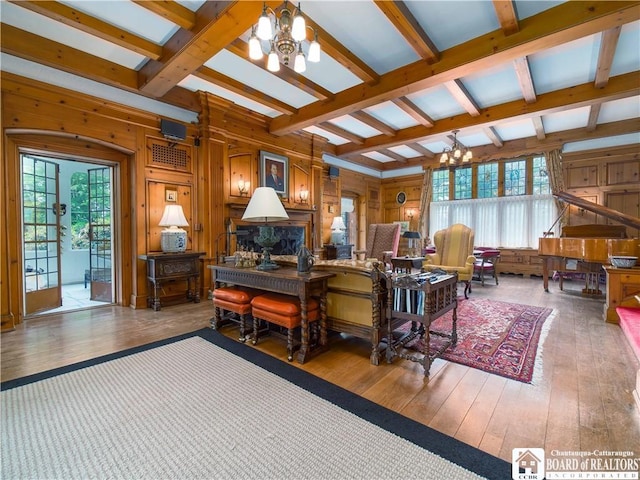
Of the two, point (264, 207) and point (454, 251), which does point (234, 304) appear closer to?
point (264, 207)

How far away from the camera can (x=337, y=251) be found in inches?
275

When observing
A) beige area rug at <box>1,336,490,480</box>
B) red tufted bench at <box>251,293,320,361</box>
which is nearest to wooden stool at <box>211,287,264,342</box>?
red tufted bench at <box>251,293,320,361</box>

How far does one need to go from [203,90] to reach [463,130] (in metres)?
4.94

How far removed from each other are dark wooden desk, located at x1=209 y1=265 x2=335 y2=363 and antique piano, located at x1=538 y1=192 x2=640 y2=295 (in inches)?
178

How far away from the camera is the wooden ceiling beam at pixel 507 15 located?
8.75ft

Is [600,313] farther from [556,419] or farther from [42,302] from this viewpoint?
[42,302]

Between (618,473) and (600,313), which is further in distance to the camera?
(600,313)

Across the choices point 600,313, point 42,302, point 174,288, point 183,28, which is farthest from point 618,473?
point 42,302

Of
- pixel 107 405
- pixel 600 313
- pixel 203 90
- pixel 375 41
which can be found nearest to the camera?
pixel 107 405

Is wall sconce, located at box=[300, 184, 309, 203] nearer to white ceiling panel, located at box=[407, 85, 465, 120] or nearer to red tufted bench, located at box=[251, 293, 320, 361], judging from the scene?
white ceiling panel, located at box=[407, 85, 465, 120]

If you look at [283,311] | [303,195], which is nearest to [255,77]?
[303,195]

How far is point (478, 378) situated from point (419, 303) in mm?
723

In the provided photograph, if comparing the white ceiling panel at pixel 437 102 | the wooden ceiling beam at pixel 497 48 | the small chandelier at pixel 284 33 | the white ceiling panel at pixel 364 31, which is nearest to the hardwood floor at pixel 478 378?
the small chandelier at pixel 284 33

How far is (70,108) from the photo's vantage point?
3730mm
